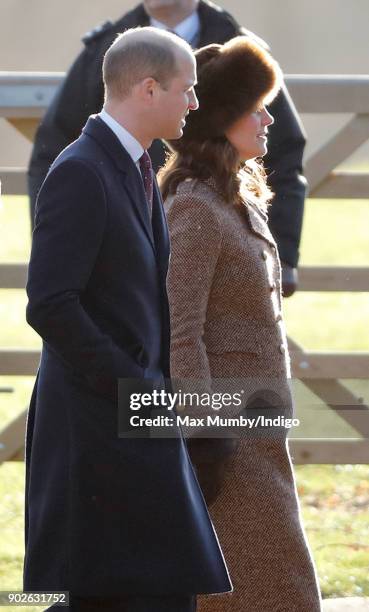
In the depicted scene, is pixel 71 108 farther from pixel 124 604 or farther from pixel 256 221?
pixel 124 604

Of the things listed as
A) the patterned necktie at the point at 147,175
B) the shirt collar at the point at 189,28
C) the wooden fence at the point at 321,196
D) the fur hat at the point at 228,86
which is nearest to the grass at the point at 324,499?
the wooden fence at the point at 321,196

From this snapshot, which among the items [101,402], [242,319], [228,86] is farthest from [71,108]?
[101,402]

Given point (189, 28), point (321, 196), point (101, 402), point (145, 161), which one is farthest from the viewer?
point (321, 196)

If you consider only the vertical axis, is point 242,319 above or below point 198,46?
below

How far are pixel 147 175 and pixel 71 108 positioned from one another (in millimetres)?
1709

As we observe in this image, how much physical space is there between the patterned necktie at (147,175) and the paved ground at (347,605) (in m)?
1.98

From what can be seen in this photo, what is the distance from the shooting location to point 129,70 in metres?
3.08

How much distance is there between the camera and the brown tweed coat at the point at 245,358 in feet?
11.4

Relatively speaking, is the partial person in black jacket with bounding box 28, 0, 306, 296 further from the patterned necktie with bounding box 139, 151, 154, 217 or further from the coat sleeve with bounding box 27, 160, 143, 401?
the coat sleeve with bounding box 27, 160, 143, 401

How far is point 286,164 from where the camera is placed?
483 centimetres

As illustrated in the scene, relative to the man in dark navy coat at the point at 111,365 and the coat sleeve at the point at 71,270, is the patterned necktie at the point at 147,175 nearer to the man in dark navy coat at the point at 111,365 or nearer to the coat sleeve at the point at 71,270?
the man in dark navy coat at the point at 111,365

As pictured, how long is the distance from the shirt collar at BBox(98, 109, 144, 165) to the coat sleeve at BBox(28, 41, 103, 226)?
167 centimetres

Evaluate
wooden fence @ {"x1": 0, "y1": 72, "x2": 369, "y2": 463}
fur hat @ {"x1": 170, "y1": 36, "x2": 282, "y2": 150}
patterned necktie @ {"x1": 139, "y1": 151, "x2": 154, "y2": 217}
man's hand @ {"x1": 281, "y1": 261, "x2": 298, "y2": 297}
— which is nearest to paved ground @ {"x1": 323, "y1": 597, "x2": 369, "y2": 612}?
wooden fence @ {"x1": 0, "y1": 72, "x2": 369, "y2": 463}

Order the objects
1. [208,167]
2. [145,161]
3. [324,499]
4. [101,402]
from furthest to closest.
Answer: [324,499], [208,167], [145,161], [101,402]
